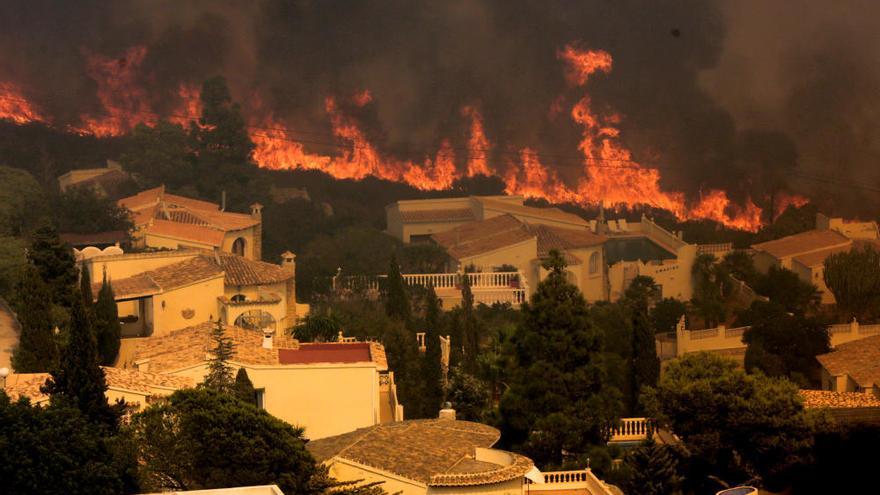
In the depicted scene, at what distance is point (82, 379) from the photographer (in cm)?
4088

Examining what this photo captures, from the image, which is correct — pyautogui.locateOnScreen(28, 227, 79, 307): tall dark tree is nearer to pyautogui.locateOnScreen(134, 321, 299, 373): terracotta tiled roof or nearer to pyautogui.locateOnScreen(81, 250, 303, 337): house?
pyautogui.locateOnScreen(81, 250, 303, 337): house

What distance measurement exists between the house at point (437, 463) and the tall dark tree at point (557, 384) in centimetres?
339

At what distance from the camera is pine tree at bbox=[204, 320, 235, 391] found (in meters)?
45.0

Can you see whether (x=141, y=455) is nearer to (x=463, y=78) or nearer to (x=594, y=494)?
(x=594, y=494)

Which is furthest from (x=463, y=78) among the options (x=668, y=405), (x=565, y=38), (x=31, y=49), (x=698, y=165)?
(x=668, y=405)

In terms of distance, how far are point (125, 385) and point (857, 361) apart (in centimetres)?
2404

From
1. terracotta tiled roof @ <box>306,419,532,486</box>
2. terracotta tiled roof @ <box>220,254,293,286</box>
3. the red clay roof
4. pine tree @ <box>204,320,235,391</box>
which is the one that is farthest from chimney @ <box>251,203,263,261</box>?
terracotta tiled roof @ <box>306,419,532,486</box>

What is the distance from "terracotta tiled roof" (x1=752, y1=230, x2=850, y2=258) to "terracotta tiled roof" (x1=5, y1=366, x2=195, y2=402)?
3548 centimetres

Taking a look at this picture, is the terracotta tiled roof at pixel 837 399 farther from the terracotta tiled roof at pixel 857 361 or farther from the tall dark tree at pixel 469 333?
the tall dark tree at pixel 469 333

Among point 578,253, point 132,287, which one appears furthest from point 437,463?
point 578,253

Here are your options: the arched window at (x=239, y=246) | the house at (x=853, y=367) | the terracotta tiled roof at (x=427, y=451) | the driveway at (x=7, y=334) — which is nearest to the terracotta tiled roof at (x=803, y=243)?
the house at (x=853, y=367)

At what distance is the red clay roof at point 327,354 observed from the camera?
157 ft

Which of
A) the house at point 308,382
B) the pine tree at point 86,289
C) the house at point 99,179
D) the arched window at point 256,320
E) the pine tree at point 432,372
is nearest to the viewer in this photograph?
the house at point 308,382

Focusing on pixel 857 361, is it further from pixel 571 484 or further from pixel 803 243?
pixel 571 484
